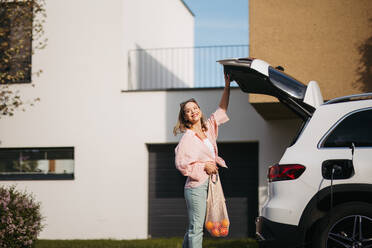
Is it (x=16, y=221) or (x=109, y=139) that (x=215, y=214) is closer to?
(x=16, y=221)

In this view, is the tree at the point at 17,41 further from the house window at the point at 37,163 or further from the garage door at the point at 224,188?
the garage door at the point at 224,188

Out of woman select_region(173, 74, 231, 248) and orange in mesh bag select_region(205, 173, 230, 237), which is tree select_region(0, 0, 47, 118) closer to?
woman select_region(173, 74, 231, 248)

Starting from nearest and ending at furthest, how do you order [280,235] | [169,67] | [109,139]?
[280,235], [109,139], [169,67]

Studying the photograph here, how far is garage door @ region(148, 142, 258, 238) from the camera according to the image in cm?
1441

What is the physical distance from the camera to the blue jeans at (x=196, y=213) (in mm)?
5449

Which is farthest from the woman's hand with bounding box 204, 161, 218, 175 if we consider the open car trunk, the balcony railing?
the balcony railing

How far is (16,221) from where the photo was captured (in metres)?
9.64

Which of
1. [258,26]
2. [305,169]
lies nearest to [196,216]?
[305,169]

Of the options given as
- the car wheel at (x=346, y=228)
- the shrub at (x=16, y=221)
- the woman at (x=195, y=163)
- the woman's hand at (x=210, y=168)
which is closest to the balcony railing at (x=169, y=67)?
the shrub at (x=16, y=221)

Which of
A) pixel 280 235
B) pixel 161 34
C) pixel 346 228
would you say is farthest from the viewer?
pixel 161 34

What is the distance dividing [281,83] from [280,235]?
4.85 ft

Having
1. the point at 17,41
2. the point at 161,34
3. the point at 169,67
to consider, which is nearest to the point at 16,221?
the point at 17,41

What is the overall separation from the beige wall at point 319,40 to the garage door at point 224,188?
13.0 feet

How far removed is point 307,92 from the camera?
5.79 m
